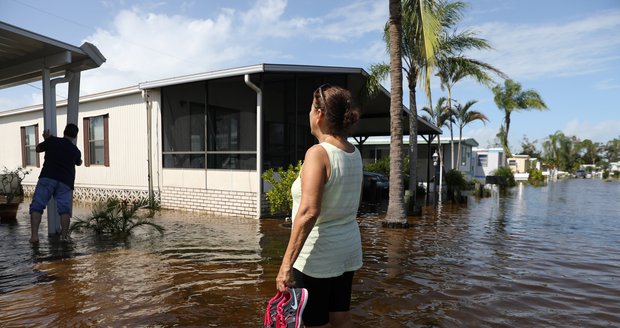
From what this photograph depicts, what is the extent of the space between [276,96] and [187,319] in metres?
8.09

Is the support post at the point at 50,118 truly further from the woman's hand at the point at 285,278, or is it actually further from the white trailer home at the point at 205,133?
the woman's hand at the point at 285,278

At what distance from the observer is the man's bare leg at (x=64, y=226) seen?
598 cm

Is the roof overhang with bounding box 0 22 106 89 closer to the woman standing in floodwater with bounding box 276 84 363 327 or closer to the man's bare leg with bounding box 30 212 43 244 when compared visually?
the man's bare leg with bounding box 30 212 43 244

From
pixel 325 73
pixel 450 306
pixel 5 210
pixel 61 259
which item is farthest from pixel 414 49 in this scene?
pixel 5 210

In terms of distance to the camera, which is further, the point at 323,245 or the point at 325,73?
the point at 325,73

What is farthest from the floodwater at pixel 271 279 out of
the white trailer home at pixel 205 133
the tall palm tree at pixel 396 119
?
the white trailer home at pixel 205 133

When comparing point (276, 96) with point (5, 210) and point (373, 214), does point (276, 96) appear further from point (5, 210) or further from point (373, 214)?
point (5, 210)

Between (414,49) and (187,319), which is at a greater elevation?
(414,49)

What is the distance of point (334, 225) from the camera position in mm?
2025

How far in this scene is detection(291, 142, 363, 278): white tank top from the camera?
1970 millimetres

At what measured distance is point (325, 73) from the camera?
397 inches

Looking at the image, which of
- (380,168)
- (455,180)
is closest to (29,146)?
(380,168)

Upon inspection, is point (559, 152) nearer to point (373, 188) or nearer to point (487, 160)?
point (487, 160)

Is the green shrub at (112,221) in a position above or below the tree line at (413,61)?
below
